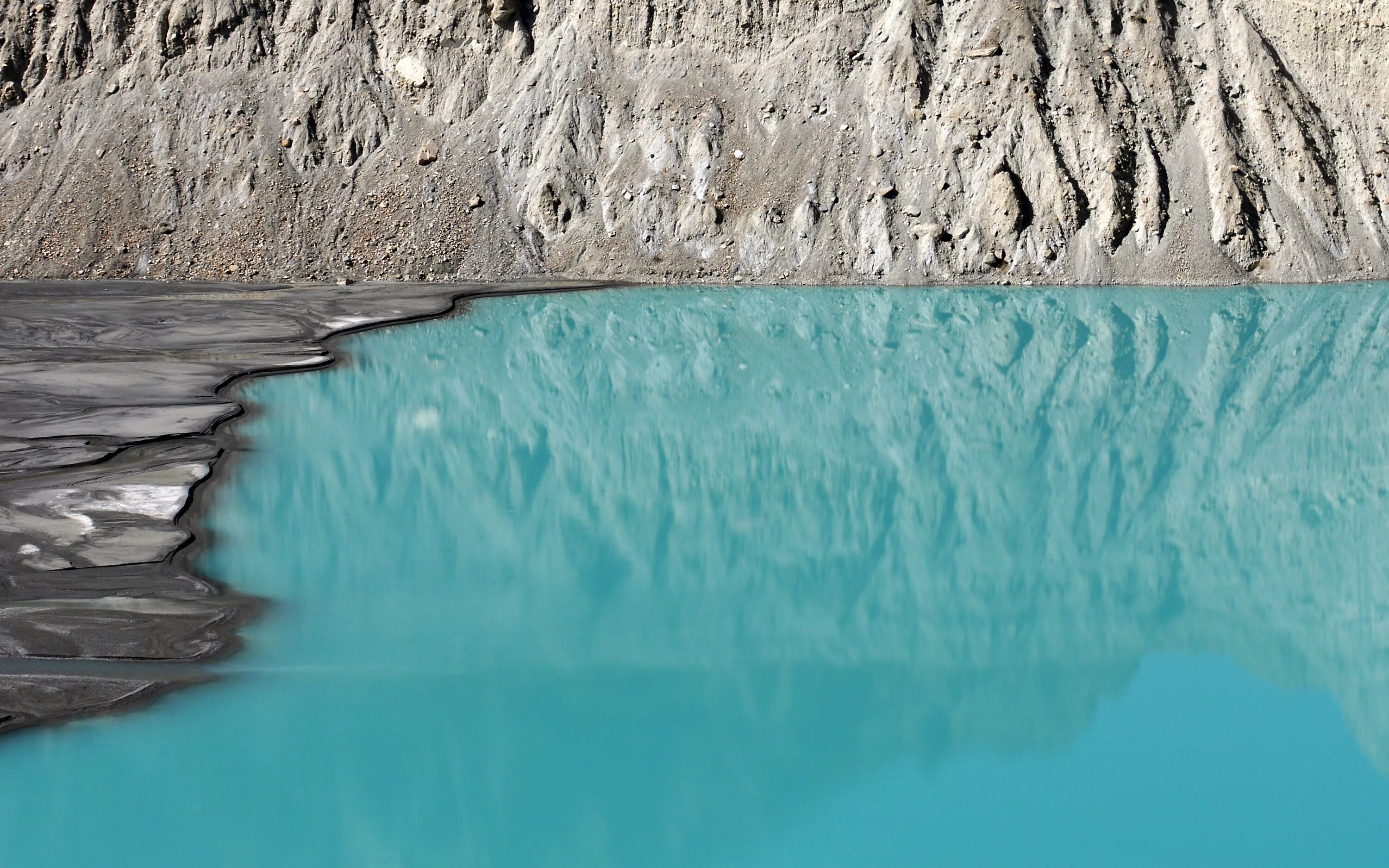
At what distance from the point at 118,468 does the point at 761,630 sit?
11.0 m

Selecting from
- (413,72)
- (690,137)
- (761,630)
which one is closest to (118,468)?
(761,630)

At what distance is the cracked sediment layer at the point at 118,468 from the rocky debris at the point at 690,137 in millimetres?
8050

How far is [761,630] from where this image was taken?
43.8 ft

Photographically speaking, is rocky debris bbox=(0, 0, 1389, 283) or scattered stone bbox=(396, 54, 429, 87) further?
scattered stone bbox=(396, 54, 429, 87)

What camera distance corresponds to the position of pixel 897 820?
31.7 feet

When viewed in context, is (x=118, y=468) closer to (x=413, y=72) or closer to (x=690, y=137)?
(x=690, y=137)

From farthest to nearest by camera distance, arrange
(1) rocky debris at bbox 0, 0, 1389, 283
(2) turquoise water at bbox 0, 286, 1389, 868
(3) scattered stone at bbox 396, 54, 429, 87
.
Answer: (3) scattered stone at bbox 396, 54, 429, 87 < (1) rocky debris at bbox 0, 0, 1389, 283 < (2) turquoise water at bbox 0, 286, 1389, 868

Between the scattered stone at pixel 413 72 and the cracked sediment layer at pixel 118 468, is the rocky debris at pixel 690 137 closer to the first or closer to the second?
the scattered stone at pixel 413 72

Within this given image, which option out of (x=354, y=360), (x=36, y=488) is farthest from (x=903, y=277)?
(x=36, y=488)

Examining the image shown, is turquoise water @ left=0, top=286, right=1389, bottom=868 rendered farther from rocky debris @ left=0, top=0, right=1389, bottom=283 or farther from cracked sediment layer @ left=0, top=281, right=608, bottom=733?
rocky debris @ left=0, top=0, right=1389, bottom=283

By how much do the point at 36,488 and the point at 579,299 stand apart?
926 inches

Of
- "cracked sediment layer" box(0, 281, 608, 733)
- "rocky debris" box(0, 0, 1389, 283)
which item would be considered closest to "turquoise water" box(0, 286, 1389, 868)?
"cracked sediment layer" box(0, 281, 608, 733)

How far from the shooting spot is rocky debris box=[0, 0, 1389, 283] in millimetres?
43062

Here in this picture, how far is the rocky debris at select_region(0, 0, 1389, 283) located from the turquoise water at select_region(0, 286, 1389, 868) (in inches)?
704
